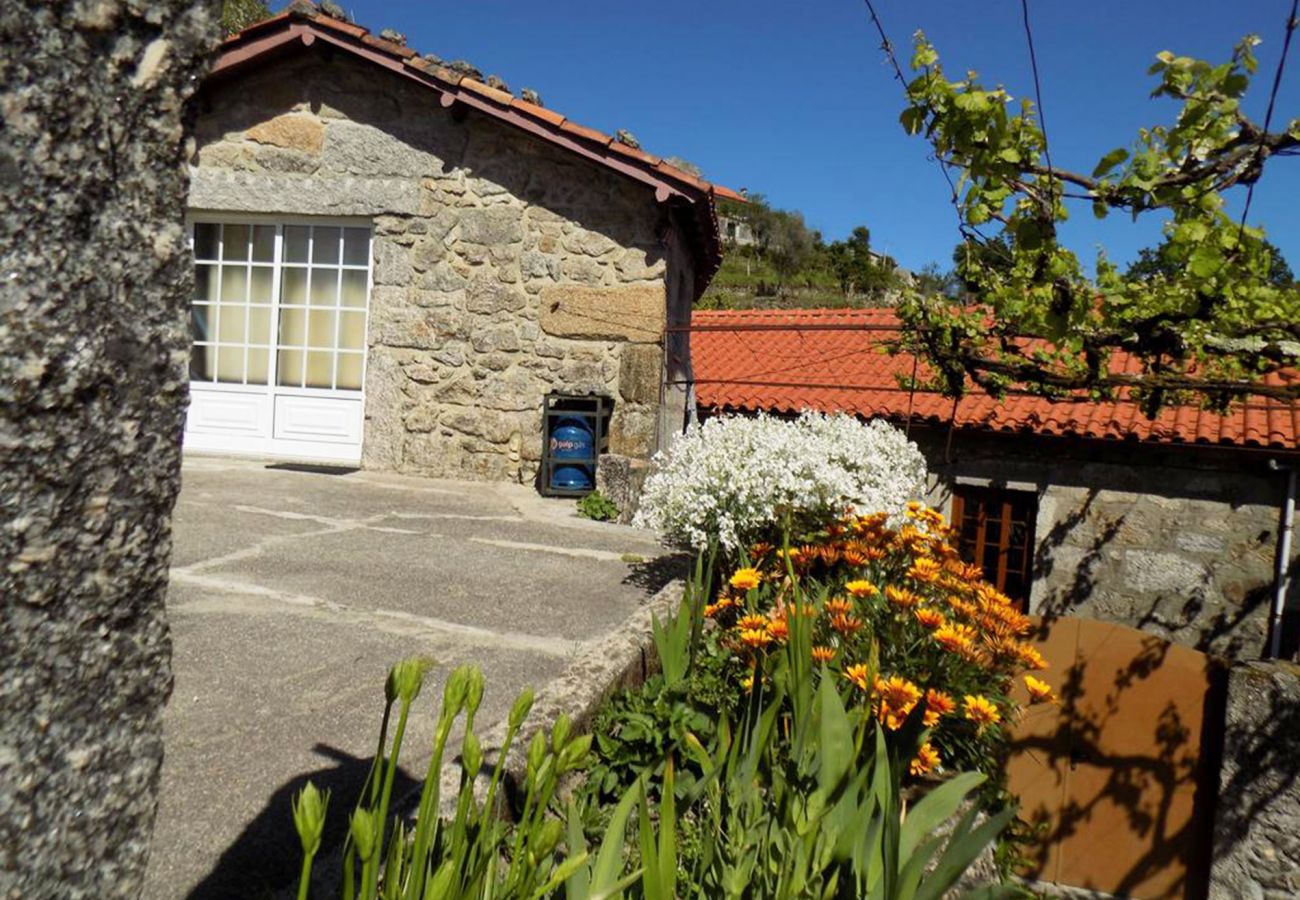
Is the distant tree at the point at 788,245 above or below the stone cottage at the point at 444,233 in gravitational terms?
above

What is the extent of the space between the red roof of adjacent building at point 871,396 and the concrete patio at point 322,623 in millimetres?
2799

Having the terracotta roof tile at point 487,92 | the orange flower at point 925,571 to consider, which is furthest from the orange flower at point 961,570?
the terracotta roof tile at point 487,92

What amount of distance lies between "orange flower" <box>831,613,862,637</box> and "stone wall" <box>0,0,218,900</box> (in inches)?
76.3

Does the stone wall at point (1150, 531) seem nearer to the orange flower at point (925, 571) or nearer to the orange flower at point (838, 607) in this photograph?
the orange flower at point (925, 571)

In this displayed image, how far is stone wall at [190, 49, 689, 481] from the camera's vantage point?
6.94 meters

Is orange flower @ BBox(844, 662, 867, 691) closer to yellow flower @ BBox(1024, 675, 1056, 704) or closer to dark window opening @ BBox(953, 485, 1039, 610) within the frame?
yellow flower @ BBox(1024, 675, 1056, 704)

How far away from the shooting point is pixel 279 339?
7.47 metres

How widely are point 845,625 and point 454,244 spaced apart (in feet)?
17.8

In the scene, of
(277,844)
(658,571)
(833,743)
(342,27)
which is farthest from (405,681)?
(342,27)

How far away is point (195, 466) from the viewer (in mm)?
6422

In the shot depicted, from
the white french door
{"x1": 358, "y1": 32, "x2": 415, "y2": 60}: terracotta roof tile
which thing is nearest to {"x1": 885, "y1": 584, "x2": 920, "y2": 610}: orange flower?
the white french door

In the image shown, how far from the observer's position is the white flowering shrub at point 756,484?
4250mm

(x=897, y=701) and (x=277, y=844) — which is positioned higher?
(x=897, y=701)

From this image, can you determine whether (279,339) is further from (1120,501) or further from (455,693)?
(1120,501)
